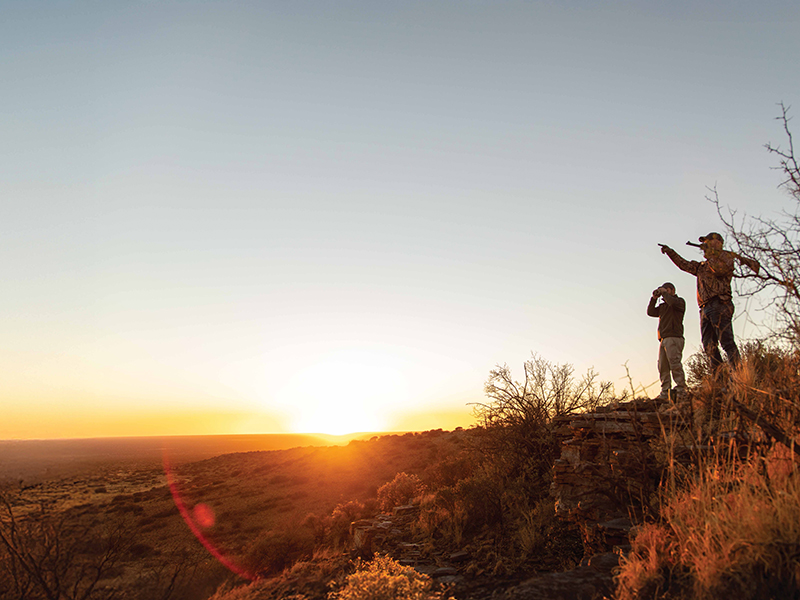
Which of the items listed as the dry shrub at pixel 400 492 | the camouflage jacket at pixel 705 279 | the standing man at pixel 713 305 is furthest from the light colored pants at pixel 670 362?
the dry shrub at pixel 400 492

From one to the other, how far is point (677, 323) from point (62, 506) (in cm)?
3708

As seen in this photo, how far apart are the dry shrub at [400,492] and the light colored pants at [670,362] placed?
983 cm

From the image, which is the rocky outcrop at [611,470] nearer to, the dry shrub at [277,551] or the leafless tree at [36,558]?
the leafless tree at [36,558]

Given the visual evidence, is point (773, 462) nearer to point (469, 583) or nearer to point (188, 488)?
point (469, 583)

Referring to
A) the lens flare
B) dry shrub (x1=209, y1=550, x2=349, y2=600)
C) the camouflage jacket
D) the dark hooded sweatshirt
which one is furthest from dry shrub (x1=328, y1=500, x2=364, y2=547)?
the camouflage jacket

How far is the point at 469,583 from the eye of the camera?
6336 mm

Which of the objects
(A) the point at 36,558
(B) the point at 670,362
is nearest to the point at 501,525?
(B) the point at 670,362

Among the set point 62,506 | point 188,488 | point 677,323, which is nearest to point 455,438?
point 188,488

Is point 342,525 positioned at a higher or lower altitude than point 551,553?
lower

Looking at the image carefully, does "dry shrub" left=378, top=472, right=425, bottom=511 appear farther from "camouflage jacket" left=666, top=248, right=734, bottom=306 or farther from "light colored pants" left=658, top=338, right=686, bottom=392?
"camouflage jacket" left=666, top=248, right=734, bottom=306

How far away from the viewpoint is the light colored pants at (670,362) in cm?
856

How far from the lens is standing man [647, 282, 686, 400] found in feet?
28.3

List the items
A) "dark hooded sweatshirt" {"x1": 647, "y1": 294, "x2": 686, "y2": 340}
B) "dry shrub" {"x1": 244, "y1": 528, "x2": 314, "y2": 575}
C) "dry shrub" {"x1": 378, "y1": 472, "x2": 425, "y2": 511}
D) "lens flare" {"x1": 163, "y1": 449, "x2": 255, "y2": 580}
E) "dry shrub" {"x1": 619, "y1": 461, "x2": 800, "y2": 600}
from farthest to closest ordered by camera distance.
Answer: "dry shrub" {"x1": 378, "y1": 472, "x2": 425, "y2": 511} → "lens flare" {"x1": 163, "y1": 449, "x2": 255, "y2": 580} → "dry shrub" {"x1": 244, "y1": 528, "x2": 314, "y2": 575} → "dark hooded sweatshirt" {"x1": 647, "y1": 294, "x2": 686, "y2": 340} → "dry shrub" {"x1": 619, "y1": 461, "x2": 800, "y2": 600}

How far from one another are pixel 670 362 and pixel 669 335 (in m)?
0.56
